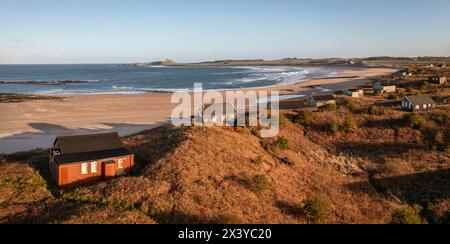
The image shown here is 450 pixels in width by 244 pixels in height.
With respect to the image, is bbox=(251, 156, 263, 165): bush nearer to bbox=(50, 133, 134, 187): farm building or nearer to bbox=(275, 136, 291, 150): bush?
bbox=(275, 136, 291, 150): bush

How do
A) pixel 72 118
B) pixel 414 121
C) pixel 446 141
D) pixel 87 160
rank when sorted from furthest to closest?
1. pixel 72 118
2. pixel 414 121
3. pixel 446 141
4. pixel 87 160

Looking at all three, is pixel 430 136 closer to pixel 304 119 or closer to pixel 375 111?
pixel 375 111

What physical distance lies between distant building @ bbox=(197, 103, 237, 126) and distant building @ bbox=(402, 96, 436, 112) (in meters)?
20.6

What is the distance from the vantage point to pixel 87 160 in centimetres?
2195

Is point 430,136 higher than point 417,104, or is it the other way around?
point 417,104

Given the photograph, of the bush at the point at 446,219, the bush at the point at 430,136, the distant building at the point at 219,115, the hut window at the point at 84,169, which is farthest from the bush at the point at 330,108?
the hut window at the point at 84,169

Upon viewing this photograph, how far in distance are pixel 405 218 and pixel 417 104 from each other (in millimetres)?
25826

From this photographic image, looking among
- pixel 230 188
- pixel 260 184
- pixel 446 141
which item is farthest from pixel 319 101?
pixel 230 188

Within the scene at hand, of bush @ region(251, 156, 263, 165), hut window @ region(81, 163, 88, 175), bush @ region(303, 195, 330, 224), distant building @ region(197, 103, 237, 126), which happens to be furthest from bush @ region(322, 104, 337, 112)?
hut window @ region(81, 163, 88, 175)

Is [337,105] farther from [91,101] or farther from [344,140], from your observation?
[91,101]

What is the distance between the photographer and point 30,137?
3862 centimetres

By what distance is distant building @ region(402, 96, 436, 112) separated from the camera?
4162 centimetres

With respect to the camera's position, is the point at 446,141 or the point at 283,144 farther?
the point at 446,141

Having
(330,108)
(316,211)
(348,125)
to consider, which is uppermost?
(330,108)
